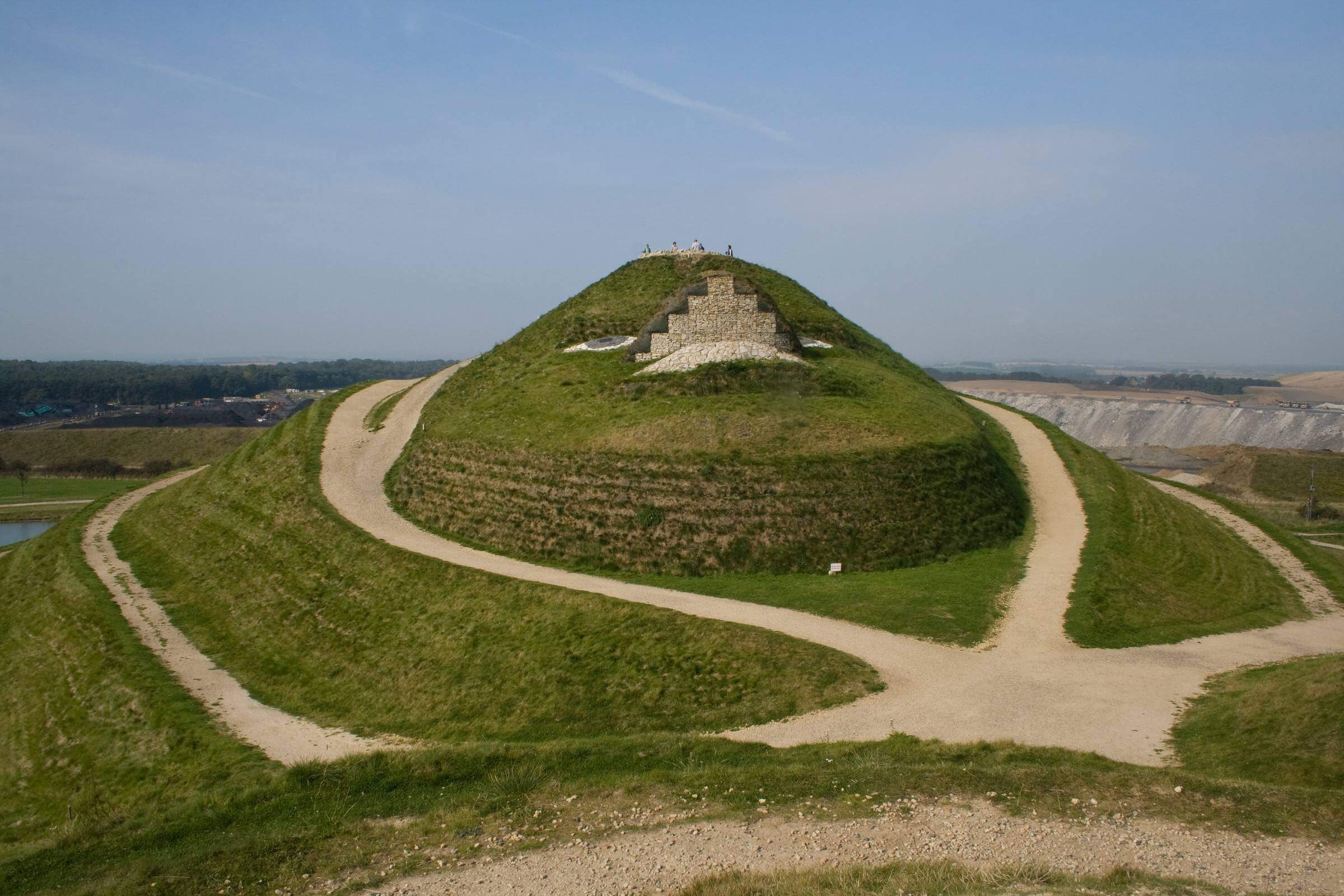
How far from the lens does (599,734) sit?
18.2 meters

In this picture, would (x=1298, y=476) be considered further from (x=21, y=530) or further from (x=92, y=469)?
(x=92, y=469)

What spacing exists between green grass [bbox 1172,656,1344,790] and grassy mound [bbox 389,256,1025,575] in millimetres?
10964

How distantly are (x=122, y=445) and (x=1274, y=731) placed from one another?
111247mm

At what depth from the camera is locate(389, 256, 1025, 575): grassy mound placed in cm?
2727

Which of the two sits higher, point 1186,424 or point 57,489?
point 1186,424

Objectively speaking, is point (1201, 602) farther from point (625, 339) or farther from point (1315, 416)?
point (1315, 416)

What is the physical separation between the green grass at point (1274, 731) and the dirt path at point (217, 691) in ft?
53.3

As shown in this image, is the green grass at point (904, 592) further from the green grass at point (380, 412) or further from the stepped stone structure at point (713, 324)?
the green grass at point (380, 412)

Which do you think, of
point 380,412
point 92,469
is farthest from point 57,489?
point 380,412

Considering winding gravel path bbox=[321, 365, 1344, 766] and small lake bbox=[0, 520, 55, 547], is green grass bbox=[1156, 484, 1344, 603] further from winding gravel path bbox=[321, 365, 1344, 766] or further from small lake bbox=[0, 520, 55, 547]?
small lake bbox=[0, 520, 55, 547]

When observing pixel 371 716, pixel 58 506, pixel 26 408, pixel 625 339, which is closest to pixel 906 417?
pixel 625 339

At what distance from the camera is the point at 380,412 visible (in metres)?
46.7

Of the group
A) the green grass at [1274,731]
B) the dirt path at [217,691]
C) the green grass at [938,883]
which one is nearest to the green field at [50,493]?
the dirt path at [217,691]

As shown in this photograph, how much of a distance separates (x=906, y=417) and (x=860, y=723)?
1961cm
